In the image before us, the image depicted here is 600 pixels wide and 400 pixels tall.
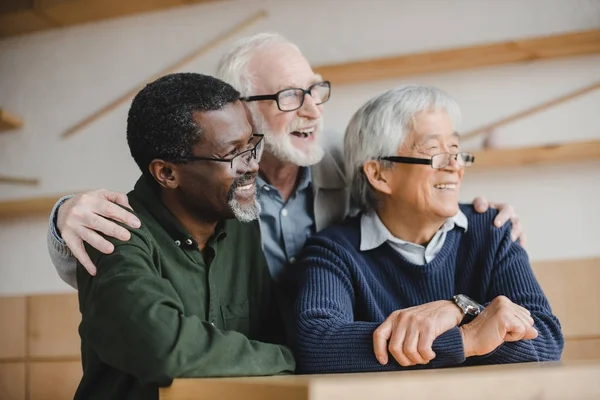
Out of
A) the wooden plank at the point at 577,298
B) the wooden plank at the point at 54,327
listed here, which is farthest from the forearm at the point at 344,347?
the wooden plank at the point at 54,327

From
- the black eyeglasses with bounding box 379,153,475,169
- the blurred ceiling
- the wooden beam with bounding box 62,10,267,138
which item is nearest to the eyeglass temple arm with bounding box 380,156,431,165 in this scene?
the black eyeglasses with bounding box 379,153,475,169

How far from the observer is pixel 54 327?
298cm

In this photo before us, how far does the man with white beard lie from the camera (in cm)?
188

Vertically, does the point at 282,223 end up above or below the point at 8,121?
above

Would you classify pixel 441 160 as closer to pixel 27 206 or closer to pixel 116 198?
pixel 116 198

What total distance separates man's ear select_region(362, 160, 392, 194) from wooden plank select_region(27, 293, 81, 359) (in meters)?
1.71

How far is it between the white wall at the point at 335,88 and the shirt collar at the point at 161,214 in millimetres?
805

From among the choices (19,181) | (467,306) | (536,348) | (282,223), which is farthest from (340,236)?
(19,181)

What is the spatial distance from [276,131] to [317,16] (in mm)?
1216

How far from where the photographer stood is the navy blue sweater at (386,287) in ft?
4.54

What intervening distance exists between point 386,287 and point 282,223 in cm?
37

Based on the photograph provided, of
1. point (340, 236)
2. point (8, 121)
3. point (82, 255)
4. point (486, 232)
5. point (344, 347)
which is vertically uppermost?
point (486, 232)

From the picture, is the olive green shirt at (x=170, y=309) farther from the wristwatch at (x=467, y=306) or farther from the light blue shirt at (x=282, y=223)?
the wristwatch at (x=467, y=306)

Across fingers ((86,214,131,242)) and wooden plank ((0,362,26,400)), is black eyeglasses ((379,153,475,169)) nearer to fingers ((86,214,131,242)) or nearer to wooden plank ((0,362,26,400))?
fingers ((86,214,131,242))
